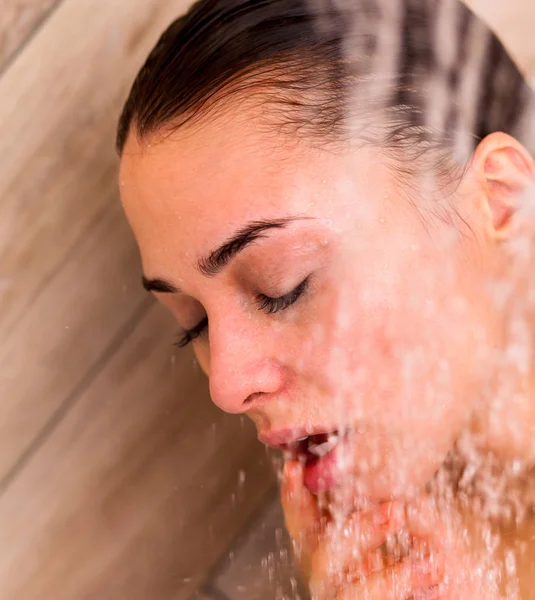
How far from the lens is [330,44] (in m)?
0.71

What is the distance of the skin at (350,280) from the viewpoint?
682 mm

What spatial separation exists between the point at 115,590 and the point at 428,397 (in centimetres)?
65

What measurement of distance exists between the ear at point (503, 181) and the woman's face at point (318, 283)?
0.03m

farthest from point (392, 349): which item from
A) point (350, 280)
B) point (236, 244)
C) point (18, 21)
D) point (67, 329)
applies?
point (18, 21)

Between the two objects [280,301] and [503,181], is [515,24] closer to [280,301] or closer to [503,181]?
[503,181]

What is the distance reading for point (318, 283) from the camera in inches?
27.6

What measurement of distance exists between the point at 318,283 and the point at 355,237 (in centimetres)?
6

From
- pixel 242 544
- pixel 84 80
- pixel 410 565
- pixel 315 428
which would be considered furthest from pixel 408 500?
pixel 84 80

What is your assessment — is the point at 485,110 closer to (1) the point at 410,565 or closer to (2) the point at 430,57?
(2) the point at 430,57

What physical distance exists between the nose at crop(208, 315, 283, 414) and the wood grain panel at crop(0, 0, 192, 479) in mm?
309

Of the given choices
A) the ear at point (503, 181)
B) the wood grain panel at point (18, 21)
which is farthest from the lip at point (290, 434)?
the wood grain panel at point (18, 21)

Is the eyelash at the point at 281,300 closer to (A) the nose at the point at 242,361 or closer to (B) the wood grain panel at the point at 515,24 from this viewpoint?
(A) the nose at the point at 242,361

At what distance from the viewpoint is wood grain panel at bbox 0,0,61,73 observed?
844 millimetres

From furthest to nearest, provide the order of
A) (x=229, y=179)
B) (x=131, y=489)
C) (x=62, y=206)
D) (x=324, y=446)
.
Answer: (x=131, y=489) < (x=62, y=206) < (x=324, y=446) < (x=229, y=179)
